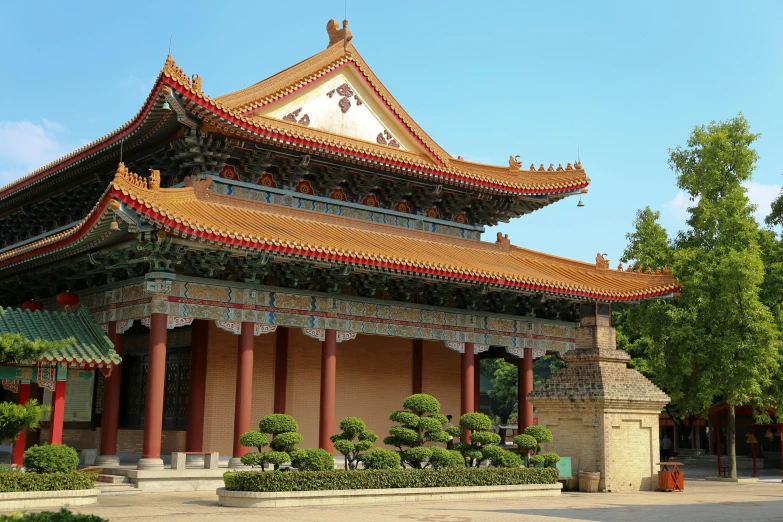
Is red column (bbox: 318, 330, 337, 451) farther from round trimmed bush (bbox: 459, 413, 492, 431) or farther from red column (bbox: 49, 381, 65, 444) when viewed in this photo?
red column (bbox: 49, 381, 65, 444)

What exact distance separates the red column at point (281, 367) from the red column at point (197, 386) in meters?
1.90

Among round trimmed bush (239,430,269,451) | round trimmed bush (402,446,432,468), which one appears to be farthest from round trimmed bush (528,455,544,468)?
round trimmed bush (239,430,269,451)

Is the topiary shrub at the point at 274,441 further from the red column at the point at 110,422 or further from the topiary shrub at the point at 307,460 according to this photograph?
the red column at the point at 110,422

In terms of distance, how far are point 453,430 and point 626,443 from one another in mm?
4522

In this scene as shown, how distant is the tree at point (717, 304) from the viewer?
88.0 ft

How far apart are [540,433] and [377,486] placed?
184 inches

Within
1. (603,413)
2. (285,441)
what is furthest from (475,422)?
(285,441)

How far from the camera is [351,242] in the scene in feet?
70.8

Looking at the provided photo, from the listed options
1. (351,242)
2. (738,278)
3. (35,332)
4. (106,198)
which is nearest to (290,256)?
(351,242)

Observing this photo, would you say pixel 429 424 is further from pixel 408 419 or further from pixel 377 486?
pixel 377 486

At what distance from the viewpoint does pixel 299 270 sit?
67.4 ft

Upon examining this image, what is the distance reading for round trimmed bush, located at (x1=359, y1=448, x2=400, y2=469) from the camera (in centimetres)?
1727

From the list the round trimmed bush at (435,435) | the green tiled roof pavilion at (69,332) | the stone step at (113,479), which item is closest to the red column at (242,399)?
the stone step at (113,479)

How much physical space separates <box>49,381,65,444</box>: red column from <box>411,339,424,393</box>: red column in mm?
10568
